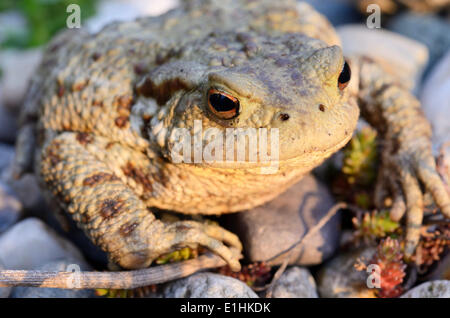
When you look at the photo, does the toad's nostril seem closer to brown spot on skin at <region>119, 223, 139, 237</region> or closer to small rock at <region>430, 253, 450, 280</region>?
brown spot on skin at <region>119, 223, 139, 237</region>

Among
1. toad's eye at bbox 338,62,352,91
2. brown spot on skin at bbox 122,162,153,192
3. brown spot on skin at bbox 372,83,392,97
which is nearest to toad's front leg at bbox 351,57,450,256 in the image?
brown spot on skin at bbox 372,83,392,97

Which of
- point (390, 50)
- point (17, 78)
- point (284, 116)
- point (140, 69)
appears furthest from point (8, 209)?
point (390, 50)

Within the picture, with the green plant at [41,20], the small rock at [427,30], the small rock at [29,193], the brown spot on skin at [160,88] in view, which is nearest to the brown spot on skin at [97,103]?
the brown spot on skin at [160,88]

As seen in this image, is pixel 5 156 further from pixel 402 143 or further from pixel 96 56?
pixel 402 143

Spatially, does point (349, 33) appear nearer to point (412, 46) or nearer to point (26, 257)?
point (412, 46)

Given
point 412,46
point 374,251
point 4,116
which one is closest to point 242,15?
point 374,251

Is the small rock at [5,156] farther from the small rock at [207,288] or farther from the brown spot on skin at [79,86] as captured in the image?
the small rock at [207,288]
